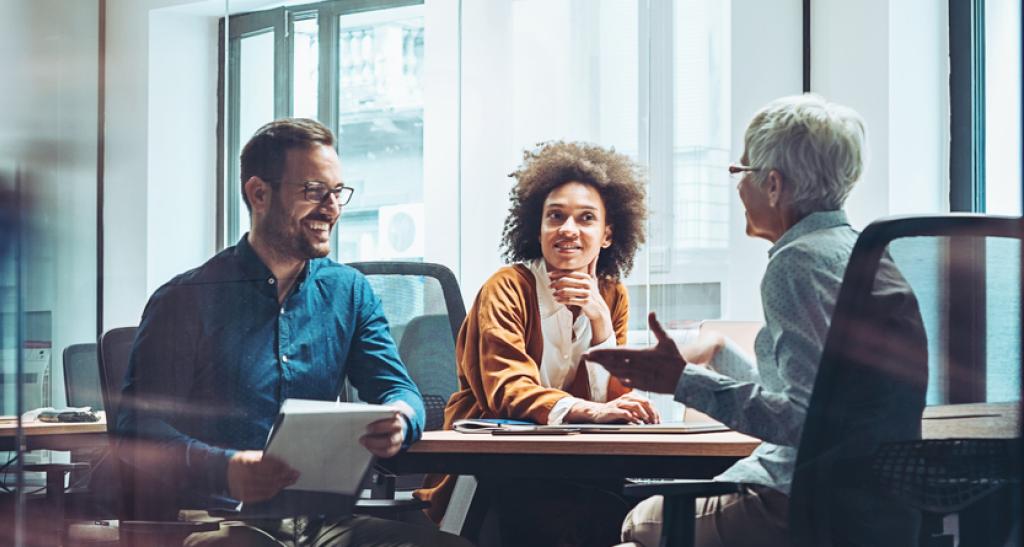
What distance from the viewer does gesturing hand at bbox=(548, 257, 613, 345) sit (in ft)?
7.85

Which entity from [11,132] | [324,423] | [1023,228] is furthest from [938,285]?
[11,132]

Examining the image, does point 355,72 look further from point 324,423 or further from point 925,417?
point 925,417

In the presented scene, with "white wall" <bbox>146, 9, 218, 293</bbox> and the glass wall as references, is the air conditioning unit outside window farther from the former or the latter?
the glass wall

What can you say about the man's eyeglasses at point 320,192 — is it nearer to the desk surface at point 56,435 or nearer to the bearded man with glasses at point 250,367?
the bearded man with glasses at point 250,367

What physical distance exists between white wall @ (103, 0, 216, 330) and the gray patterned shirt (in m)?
0.95

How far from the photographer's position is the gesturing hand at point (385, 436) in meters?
1.76

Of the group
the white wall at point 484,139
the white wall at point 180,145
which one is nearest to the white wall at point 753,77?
the white wall at point 484,139

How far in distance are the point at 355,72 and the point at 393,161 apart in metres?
0.21

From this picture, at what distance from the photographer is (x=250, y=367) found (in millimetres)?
1993

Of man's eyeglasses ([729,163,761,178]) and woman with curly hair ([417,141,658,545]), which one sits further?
woman with curly hair ([417,141,658,545])

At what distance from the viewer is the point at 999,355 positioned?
1.51 m

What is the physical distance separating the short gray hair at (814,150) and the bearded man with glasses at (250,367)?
70 centimetres

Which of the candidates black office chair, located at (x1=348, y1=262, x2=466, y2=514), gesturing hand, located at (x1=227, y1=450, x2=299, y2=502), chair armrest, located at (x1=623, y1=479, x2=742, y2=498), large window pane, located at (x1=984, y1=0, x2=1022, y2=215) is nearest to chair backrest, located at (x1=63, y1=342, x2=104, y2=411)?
gesturing hand, located at (x1=227, y1=450, x2=299, y2=502)

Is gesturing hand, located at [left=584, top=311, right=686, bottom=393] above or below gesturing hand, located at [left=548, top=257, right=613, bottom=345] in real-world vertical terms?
below
